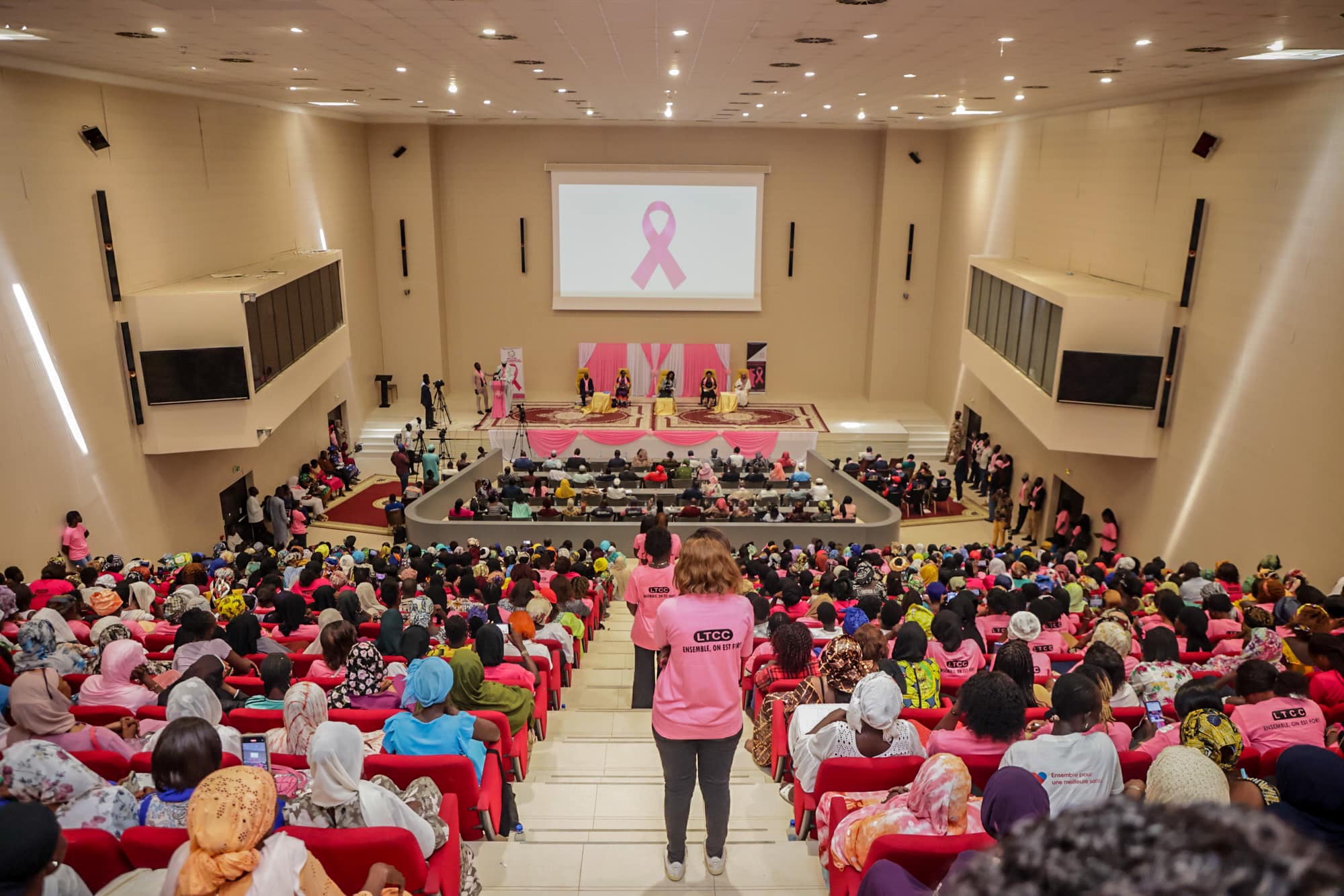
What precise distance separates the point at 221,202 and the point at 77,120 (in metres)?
3.95

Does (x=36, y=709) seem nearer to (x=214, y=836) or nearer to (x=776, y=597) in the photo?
(x=214, y=836)

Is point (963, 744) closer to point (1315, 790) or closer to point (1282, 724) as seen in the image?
point (1315, 790)

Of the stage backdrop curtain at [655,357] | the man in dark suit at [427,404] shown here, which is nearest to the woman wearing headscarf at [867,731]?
the man in dark suit at [427,404]

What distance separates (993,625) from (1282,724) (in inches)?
115

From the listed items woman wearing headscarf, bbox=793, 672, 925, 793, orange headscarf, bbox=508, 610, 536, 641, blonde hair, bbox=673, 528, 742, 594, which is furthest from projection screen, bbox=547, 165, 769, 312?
blonde hair, bbox=673, 528, 742, 594

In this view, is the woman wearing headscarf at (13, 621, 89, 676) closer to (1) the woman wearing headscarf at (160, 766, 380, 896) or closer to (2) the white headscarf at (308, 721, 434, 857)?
(2) the white headscarf at (308, 721, 434, 857)

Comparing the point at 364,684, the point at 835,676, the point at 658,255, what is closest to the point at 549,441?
the point at 658,255

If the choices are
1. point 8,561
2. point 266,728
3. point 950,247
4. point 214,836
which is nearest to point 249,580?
point 8,561

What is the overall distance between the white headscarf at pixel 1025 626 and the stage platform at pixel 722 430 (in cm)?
1556

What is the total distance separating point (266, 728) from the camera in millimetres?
4781

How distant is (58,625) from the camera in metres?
6.34

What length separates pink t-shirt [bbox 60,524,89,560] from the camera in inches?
437

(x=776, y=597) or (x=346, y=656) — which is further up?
(x=346, y=656)

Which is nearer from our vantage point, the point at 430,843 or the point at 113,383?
the point at 430,843
